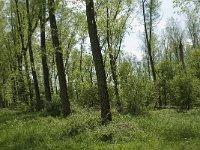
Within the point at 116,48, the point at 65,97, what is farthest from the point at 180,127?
the point at 116,48

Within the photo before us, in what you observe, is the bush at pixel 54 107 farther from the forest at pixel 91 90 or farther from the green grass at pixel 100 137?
the green grass at pixel 100 137

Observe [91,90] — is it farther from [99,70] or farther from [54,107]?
[99,70]

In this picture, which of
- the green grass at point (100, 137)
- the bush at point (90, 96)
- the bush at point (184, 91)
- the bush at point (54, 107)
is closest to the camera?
the green grass at point (100, 137)

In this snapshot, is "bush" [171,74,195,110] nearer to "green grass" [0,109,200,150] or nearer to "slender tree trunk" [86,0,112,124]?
"slender tree trunk" [86,0,112,124]

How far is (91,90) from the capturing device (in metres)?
35.9

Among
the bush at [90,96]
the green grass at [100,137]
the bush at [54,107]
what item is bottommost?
the green grass at [100,137]

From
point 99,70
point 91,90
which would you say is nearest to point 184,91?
point 91,90

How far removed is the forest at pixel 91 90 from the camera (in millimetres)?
12625

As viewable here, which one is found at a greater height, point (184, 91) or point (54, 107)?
point (184, 91)

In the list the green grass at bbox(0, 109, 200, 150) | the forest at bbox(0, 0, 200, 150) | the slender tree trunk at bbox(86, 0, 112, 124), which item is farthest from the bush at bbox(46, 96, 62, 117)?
the slender tree trunk at bbox(86, 0, 112, 124)

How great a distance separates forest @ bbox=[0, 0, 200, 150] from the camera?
12625 mm

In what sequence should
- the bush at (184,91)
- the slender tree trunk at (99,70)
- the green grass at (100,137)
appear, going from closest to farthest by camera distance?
1. the green grass at (100,137)
2. the slender tree trunk at (99,70)
3. the bush at (184,91)

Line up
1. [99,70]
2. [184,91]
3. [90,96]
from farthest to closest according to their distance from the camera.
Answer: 1. [90,96]
2. [184,91]
3. [99,70]

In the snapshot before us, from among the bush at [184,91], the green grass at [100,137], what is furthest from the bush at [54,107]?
the bush at [184,91]
